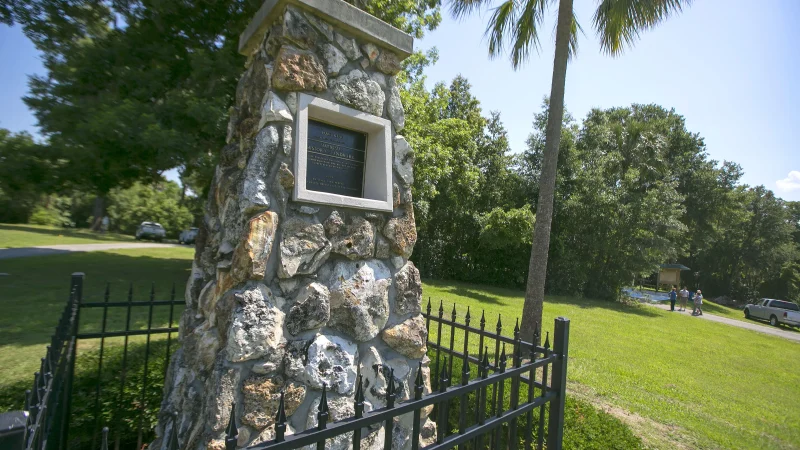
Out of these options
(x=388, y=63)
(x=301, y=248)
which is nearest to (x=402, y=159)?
(x=388, y=63)

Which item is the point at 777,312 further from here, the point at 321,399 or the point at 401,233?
the point at 321,399

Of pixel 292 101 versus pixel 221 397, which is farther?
pixel 292 101

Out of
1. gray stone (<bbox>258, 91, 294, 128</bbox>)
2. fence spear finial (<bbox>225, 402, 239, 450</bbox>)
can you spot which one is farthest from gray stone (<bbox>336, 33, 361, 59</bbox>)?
fence spear finial (<bbox>225, 402, 239, 450</bbox>)

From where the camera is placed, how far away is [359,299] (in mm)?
2635

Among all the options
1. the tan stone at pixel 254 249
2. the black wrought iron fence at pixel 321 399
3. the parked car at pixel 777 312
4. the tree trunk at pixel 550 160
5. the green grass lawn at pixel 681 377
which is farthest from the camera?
the parked car at pixel 777 312

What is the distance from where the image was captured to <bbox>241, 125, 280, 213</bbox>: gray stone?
2.38 m

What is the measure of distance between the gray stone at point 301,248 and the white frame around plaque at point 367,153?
0.57 ft

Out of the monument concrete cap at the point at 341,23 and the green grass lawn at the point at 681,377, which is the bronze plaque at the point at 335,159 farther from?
the green grass lawn at the point at 681,377

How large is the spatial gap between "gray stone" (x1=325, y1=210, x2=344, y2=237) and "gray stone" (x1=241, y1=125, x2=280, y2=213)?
15.9 inches

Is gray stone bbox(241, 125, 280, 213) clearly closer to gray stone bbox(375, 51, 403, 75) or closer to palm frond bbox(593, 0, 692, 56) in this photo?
gray stone bbox(375, 51, 403, 75)

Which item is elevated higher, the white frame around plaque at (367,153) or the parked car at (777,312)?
the white frame around plaque at (367,153)

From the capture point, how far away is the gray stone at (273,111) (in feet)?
8.04

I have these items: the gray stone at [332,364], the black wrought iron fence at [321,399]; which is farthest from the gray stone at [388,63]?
the black wrought iron fence at [321,399]

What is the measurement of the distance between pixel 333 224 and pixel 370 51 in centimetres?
132
